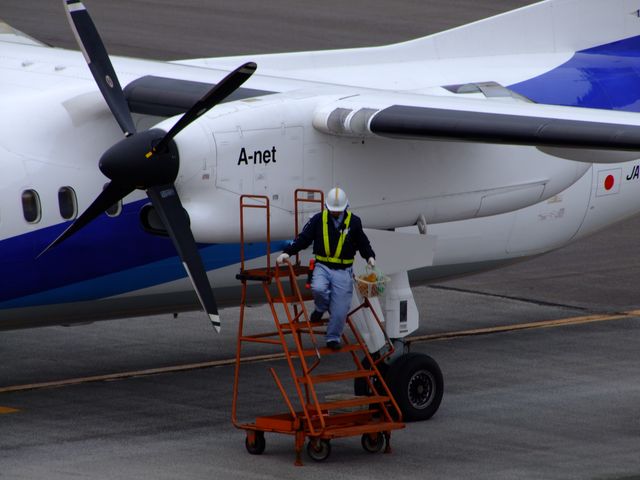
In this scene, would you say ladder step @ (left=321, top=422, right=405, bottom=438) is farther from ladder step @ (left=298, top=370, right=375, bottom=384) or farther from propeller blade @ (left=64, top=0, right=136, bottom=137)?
propeller blade @ (left=64, top=0, right=136, bottom=137)

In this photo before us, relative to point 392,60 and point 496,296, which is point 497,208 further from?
point 496,296

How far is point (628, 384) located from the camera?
61.4 feet

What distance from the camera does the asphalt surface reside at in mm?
15289

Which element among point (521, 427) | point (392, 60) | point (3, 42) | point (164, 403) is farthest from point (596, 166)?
point (3, 42)

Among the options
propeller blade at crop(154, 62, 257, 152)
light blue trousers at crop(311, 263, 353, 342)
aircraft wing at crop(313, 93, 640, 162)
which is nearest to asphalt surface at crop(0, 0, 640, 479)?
light blue trousers at crop(311, 263, 353, 342)

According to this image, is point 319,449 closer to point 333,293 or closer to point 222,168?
point 333,293

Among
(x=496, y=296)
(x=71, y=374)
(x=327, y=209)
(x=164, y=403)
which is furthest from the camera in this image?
(x=496, y=296)

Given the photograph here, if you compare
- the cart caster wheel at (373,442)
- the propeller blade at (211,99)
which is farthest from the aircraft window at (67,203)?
the cart caster wheel at (373,442)

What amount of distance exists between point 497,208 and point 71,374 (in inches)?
227

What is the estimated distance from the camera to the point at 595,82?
20812 millimetres

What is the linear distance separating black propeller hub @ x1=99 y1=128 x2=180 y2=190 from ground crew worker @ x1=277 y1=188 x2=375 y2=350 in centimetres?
151

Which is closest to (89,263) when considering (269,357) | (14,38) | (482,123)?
(269,357)

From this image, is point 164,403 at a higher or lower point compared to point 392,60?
lower

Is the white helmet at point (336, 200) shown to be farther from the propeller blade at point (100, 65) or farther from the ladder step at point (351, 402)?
the propeller blade at point (100, 65)
